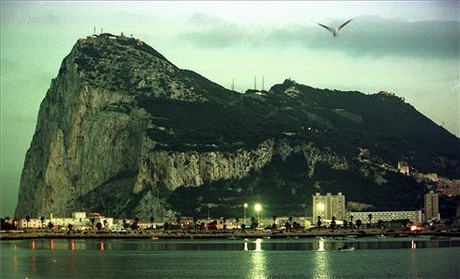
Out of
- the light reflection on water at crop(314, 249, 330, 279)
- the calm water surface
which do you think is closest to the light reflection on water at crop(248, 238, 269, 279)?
the calm water surface

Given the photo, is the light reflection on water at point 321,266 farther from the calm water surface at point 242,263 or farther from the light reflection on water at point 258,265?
the light reflection on water at point 258,265

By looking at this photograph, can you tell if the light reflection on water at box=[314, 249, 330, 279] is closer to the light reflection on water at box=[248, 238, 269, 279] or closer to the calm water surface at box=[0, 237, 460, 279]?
the calm water surface at box=[0, 237, 460, 279]

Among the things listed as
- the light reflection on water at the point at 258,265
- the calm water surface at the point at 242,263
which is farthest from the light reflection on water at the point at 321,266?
the light reflection on water at the point at 258,265

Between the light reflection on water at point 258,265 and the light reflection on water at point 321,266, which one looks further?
the light reflection on water at point 258,265

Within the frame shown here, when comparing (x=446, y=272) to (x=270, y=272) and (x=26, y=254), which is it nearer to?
(x=270, y=272)

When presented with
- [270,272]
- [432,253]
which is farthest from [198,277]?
[432,253]

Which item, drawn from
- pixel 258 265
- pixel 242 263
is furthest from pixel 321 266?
pixel 242 263

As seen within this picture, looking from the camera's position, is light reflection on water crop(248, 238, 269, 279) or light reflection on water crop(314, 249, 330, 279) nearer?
light reflection on water crop(314, 249, 330, 279)

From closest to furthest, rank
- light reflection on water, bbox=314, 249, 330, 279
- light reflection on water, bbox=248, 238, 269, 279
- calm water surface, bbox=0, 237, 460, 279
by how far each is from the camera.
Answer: light reflection on water, bbox=314, 249, 330, 279, light reflection on water, bbox=248, 238, 269, 279, calm water surface, bbox=0, 237, 460, 279

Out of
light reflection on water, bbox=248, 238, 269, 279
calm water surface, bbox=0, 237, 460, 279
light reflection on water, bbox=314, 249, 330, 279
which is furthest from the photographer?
calm water surface, bbox=0, 237, 460, 279

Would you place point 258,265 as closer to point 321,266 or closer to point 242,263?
point 242,263

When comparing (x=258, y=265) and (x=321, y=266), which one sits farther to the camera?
(x=258, y=265)
